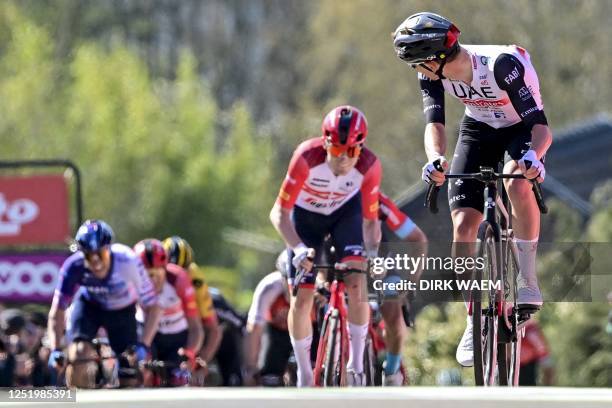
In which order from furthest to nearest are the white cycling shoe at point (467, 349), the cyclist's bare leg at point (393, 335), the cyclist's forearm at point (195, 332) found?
the cyclist's forearm at point (195, 332) → the cyclist's bare leg at point (393, 335) → the white cycling shoe at point (467, 349)

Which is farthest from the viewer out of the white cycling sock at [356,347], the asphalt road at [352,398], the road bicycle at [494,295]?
the white cycling sock at [356,347]

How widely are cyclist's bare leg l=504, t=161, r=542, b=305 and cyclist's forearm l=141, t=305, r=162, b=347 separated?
5789mm

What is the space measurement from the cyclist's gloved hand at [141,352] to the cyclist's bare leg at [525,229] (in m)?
5.31

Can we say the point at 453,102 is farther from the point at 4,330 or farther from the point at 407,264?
the point at 407,264

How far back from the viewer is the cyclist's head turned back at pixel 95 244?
51.7 ft

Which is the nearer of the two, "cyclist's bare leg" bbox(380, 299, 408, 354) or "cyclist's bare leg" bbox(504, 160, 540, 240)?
"cyclist's bare leg" bbox(504, 160, 540, 240)

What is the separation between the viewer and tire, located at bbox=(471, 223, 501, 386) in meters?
11.4

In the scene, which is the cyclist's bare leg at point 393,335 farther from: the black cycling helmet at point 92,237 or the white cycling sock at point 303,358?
the black cycling helmet at point 92,237

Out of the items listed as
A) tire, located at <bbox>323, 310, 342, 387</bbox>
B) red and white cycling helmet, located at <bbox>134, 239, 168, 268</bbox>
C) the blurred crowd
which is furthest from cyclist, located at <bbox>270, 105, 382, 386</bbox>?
the blurred crowd

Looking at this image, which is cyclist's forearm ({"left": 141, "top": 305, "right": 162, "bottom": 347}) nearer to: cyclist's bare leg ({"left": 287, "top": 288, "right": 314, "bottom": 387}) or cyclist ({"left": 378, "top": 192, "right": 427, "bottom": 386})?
cyclist ({"left": 378, "top": 192, "right": 427, "bottom": 386})

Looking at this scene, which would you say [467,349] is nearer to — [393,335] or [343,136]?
[343,136]

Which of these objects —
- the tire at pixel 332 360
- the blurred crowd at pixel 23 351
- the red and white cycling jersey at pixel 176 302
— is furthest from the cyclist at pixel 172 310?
the tire at pixel 332 360

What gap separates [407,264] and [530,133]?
1.85 metres

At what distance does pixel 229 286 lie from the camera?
158 feet
